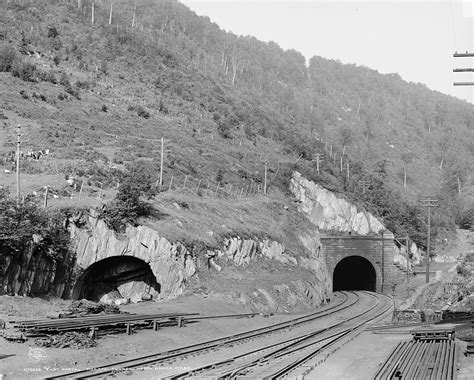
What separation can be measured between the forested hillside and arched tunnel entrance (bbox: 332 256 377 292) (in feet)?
23.9

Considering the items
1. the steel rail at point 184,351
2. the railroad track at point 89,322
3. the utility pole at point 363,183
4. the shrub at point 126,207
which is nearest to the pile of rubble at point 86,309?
the railroad track at point 89,322

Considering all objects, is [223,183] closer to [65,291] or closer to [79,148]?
[79,148]

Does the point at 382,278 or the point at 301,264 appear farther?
the point at 382,278

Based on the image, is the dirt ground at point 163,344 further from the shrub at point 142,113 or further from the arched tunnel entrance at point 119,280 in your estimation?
the shrub at point 142,113

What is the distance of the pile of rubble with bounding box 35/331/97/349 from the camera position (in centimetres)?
2486

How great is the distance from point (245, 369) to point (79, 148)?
4750cm

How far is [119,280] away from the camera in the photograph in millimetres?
44625

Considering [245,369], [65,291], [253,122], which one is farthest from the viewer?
[253,122]

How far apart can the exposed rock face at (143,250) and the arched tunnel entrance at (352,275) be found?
46.5 meters

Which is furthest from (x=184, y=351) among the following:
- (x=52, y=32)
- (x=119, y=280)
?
(x=52, y=32)

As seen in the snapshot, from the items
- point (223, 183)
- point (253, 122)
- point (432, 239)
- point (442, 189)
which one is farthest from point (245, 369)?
point (442, 189)

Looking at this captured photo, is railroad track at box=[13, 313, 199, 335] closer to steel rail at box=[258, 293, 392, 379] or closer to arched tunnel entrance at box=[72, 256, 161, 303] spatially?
steel rail at box=[258, 293, 392, 379]

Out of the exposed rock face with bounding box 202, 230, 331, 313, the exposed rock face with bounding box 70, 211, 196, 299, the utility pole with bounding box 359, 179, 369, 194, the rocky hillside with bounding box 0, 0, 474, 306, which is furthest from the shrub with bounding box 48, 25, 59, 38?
the exposed rock face with bounding box 70, 211, 196, 299

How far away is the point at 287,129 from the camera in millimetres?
→ 121250
